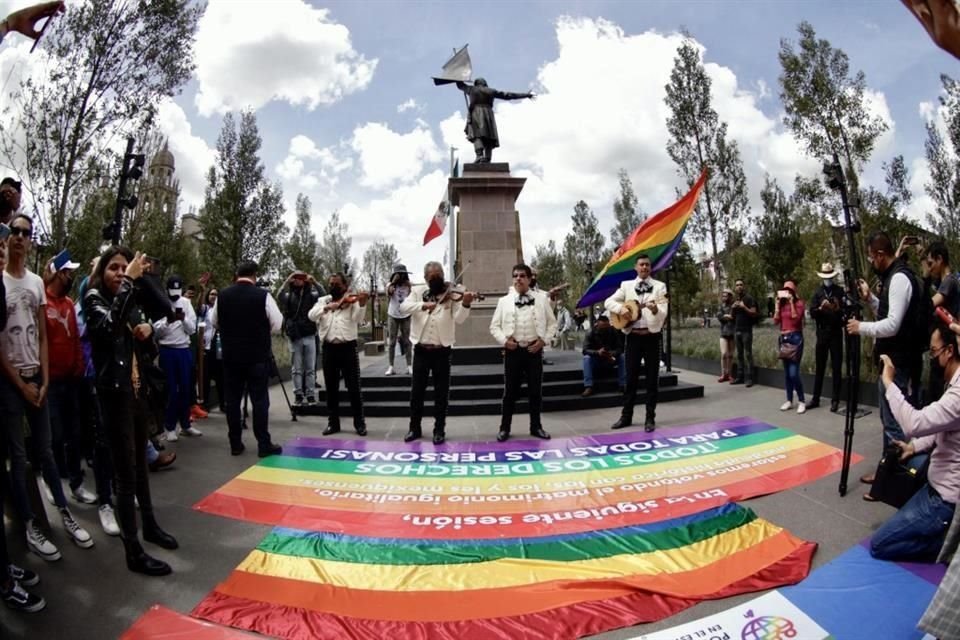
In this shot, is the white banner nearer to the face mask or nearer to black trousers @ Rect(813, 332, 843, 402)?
the face mask

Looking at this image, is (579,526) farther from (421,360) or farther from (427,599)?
(421,360)

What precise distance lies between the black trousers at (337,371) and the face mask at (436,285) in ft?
4.16

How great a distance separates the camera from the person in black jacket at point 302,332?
27.1 ft

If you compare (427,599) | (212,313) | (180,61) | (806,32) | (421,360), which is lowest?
(427,599)

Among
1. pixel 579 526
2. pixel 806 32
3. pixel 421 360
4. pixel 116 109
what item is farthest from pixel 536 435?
pixel 806 32

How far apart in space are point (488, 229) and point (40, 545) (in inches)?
388

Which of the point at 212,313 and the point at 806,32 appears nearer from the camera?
the point at 212,313

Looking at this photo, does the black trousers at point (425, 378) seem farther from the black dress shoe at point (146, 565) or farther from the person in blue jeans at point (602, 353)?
the black dress shoe at point (146, 565)

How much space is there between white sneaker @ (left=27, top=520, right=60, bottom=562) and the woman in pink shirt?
315 inches

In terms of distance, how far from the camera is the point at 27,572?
3033 millimetres

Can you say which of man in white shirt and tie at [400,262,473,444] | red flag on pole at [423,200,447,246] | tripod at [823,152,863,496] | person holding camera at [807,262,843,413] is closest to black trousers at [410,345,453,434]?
man in white shirt and tie at [400,262,473,444]

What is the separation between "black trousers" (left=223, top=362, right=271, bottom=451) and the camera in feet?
19.1

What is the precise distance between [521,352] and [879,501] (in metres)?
3.63

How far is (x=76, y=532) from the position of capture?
11.6 ft
